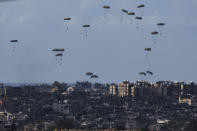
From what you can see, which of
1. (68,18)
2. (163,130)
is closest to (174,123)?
(163,130)

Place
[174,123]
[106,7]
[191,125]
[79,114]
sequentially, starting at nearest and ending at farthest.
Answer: [106,7]
[191,125]
[174,123]
[79,114]

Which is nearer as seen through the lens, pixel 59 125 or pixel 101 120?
pixel 59 125

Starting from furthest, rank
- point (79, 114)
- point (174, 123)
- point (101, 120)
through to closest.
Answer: point (79, 114) < point (101, 120) < point (174, 123)

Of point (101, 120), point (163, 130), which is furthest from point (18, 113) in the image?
point (163, 130)

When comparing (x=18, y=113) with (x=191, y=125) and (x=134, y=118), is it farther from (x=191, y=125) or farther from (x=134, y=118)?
(x=191, y=125)

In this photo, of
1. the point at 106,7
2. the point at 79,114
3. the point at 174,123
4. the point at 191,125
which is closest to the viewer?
the point at 106,7

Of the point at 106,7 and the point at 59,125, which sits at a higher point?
the point at 106,7

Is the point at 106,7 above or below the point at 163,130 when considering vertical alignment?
above

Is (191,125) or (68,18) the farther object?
(191,125)

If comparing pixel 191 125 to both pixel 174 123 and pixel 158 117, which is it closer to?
pixel 174 123
